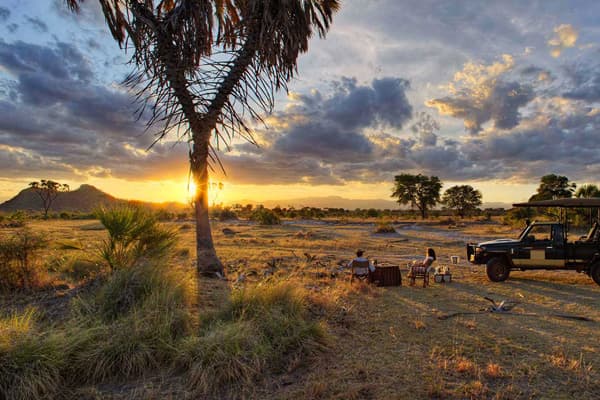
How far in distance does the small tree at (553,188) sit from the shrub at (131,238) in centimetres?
5127

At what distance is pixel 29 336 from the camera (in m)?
4.88

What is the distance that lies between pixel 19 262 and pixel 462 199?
73.0 meters

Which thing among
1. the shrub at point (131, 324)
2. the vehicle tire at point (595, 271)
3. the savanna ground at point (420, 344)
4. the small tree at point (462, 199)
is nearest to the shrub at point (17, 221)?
the savanna ground at point (420, 344)

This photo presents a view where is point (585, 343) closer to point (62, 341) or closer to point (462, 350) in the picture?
point (462, 350)

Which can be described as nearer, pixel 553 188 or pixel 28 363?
pixel 28 363

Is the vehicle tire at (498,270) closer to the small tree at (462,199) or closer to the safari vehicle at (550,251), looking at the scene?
the safari vehicle at (550,251)

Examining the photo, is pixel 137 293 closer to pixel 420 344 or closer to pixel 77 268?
pixel 77 268

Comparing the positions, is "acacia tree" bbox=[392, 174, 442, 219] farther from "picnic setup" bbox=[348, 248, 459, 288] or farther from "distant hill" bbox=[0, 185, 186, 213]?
"distant hill" bbox=[0, 185, 186, 213]

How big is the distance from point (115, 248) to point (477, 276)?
37.2ft

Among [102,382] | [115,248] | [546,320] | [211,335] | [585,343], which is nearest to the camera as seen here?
[102,382]

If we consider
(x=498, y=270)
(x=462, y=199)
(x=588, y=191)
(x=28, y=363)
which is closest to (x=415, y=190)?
(x=462, y=199)

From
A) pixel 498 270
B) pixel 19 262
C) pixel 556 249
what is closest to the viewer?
pixel 19 262

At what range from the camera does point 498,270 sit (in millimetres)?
11773

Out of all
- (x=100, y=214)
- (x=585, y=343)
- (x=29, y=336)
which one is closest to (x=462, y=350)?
(x=585, y=343)
